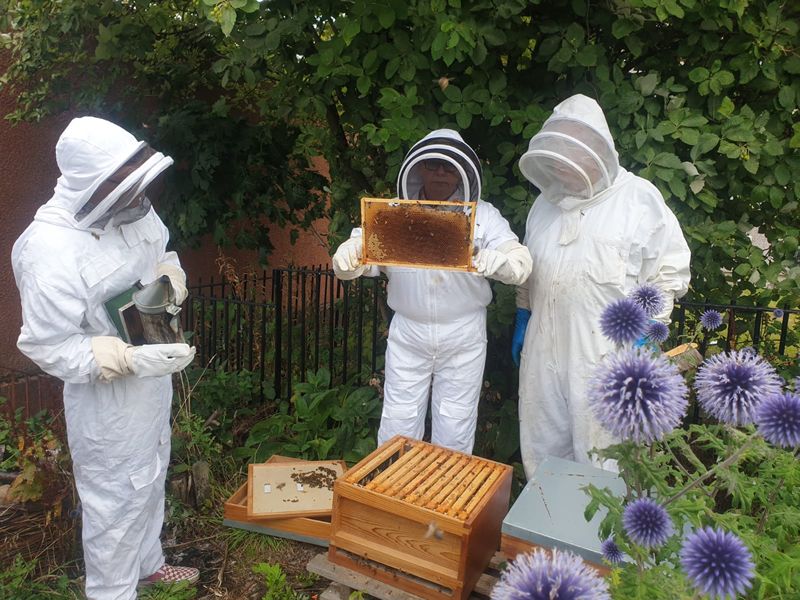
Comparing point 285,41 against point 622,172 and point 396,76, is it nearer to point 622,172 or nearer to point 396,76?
point 396,76

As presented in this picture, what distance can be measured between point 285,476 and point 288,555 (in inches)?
19.8

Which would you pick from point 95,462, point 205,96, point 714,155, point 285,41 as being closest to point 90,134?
point 95,462

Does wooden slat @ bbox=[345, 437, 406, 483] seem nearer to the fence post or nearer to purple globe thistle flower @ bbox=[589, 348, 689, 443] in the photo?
purple globe thistle flower @ bbox=[589, 348, 689, 443]

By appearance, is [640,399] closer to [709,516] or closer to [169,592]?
[709,516]

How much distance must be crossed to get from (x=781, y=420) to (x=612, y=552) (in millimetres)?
612

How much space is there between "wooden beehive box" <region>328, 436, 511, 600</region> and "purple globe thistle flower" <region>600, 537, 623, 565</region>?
0.72 m

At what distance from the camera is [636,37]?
3.95 m

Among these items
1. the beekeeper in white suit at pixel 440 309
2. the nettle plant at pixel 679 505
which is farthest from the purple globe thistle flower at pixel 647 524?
the beekeeper in white suit at pixel 440 309

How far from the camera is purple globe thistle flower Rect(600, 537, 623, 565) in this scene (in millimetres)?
1720

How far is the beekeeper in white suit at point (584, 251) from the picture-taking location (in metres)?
3.09

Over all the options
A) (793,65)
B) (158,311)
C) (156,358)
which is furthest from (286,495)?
(793,65)

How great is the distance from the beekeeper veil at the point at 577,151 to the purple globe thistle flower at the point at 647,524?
1.96m

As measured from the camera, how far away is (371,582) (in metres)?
2.64


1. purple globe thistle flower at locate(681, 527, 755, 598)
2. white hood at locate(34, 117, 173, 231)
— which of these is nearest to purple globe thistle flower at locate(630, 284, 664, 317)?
purple globe thistle flower at locate(681, 527, 755, 598)
